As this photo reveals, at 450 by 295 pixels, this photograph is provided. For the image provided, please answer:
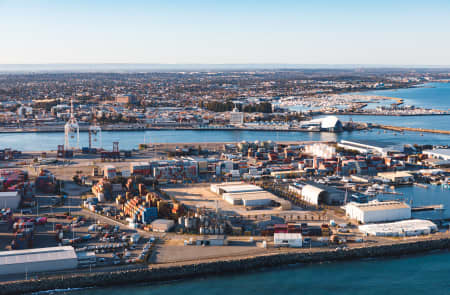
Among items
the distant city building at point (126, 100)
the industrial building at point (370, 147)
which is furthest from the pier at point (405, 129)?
the distant city building at point (126, 100)

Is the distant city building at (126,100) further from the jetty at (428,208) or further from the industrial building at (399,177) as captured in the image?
the jetty at (428,208)

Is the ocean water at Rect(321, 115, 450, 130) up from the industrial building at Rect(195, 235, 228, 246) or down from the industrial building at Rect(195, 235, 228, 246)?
up

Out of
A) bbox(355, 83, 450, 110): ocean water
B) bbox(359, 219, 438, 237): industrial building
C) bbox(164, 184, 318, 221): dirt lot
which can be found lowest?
bbox(164, 184, 318, 221): dirt lot

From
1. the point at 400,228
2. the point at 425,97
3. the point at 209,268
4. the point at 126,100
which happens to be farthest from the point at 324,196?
the point at 425,97

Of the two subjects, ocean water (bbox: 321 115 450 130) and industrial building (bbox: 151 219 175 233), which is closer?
industrial building (bbox: 151 219 175 233)

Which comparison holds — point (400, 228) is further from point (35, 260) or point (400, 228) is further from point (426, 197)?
point (35, 260)

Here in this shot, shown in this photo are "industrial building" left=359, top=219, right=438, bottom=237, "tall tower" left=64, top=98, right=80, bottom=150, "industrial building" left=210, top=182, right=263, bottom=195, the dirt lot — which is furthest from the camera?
"tall tower" left=64, top=98, right=80, bottom=150

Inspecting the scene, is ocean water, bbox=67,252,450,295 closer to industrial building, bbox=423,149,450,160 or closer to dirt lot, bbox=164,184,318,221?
dirt lot, bbox=164,184,318,221

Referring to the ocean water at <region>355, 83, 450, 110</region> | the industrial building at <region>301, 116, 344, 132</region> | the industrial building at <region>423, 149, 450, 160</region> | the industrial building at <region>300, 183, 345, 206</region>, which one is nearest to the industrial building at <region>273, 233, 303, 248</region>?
the industrial building at <region>300, 183, 345, 206</region>
